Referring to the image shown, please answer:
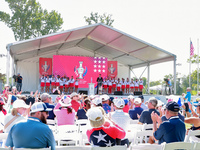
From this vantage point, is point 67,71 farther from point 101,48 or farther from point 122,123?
point 122,123

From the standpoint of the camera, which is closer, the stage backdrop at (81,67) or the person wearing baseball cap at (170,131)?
the person wearing baseball cap at (170,131)

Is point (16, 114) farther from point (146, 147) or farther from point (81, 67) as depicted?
point (81, 67)

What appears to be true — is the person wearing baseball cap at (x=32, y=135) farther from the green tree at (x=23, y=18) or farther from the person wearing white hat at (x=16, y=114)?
the green tree at (x=23, y=18)

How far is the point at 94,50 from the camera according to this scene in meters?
23.0

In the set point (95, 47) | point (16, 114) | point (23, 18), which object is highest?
point (23, 18)

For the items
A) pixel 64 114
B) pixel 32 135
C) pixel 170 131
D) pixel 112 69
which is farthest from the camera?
pixel 112 69

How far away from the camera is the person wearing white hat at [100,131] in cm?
271

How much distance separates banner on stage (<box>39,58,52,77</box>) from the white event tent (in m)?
0.93

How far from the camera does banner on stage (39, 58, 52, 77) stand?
20394 mm

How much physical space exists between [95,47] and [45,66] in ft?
16.4

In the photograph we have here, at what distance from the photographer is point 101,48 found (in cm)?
2183

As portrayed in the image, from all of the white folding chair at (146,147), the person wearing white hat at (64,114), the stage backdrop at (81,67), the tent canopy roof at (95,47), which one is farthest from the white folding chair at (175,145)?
the stage backdrop at (81,67)

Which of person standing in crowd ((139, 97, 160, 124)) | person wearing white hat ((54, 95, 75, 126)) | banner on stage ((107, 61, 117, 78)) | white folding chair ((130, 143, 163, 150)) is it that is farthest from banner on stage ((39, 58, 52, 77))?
white folding chair ((130, 143, 163, 150))

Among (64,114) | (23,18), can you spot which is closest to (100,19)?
(23,18)
